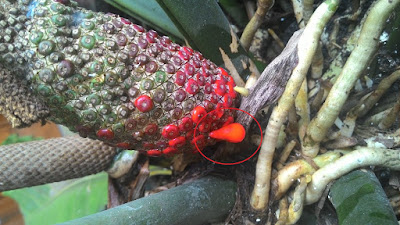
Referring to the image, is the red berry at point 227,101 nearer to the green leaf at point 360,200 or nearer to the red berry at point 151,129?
the red berry at point 151,129

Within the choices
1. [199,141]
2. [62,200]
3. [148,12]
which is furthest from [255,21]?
[62,200]

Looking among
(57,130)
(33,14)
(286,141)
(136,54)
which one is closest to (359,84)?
(286,141)

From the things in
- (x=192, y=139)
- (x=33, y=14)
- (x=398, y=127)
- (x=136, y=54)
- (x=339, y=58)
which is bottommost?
(x=398, y=127)

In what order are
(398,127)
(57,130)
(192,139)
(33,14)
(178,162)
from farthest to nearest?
(57,130)
(178,162)
(398,127)
(192,139)
(33,14)

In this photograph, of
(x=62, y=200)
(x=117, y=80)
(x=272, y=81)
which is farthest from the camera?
(x=62, y=200)

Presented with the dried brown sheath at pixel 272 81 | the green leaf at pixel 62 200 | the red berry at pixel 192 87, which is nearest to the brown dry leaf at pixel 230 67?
the dried brown sheath at pixel 272 81

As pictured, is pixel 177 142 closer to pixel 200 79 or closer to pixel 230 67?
pixel 200 79

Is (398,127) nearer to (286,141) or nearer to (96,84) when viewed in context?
(286,141)
